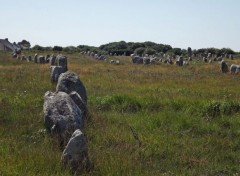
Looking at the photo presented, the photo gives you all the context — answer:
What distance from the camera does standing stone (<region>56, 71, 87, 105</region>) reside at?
13.7 meters

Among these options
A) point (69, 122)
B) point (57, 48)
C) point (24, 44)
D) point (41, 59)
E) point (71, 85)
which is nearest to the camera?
point (69, 122)

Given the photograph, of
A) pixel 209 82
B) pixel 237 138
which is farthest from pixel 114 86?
pixel 237 138

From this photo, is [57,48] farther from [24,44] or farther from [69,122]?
[69,122]

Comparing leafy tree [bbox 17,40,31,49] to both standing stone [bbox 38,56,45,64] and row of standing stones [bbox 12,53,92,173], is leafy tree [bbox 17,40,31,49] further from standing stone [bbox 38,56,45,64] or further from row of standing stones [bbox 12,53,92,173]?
row of standing stones [bbox 12,53,92,173]

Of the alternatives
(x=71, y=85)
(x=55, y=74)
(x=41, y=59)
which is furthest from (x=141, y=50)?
(x=71, y=85)

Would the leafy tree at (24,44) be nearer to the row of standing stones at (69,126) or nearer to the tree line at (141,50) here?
the tree line at (141,50)

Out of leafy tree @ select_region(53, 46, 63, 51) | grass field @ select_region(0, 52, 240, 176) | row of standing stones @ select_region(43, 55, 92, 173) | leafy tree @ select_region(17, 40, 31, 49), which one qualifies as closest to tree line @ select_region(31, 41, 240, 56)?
leafy tree @ select_region(53, 46, 63, 51)

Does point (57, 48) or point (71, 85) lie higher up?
point (57, 48)

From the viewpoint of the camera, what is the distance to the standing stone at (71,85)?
13.7m

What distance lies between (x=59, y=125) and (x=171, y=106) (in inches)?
215

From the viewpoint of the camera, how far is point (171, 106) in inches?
566

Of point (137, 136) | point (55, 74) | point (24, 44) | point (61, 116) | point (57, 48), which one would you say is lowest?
point (137, 136)

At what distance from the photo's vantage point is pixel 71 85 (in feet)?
45.4

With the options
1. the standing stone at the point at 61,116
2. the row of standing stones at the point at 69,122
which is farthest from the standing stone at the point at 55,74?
the standing stone at the point at 61,116
